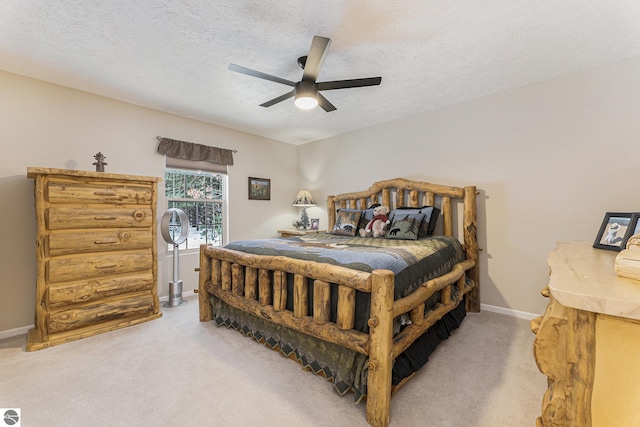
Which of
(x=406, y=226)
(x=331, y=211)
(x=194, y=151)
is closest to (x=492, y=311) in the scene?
(x=406, y=226)

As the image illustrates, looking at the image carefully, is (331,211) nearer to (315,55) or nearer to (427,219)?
(427,219)

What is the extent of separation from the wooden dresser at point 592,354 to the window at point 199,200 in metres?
4.04

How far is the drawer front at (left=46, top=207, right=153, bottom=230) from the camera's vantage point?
2.44 m

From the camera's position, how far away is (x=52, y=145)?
2.83 metres

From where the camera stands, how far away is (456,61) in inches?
96.3

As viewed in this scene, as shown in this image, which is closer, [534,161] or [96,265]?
[96,265]

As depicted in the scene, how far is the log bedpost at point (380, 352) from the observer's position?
1.46 m

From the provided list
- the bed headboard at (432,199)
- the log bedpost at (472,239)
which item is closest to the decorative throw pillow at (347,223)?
the bed headboard at (432,199)

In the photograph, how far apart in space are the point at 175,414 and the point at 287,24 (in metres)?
2.64

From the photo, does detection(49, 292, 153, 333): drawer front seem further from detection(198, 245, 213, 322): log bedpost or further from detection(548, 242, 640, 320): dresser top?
detection(548, 242, 640, 320): dresser top

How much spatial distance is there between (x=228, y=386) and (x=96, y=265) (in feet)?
6.21

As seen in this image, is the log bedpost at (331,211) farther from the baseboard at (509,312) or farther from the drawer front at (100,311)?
the drawer front at (100,311)

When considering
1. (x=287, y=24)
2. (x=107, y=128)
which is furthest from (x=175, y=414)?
Answer: (x=107, y=128)

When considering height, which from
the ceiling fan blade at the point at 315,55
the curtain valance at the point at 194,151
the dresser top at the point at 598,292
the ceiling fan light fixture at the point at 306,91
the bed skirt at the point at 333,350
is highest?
the ceiling fan blade at the point at 315,55
